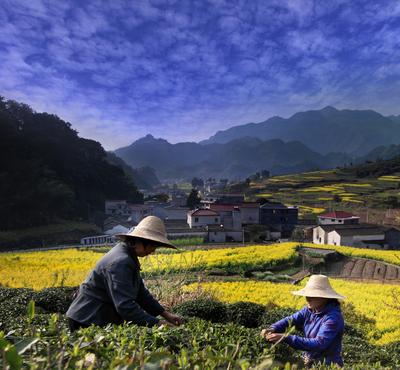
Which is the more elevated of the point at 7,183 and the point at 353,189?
the point at 7,183

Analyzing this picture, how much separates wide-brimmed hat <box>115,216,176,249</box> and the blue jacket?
48.4 inches

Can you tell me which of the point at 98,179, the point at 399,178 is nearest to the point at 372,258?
the point at 98,179

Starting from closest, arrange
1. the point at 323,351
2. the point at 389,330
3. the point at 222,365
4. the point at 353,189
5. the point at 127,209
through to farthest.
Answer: the point at 222,365 < the point at 323,351 < the point at 389,330 < the point at 127,209 < the point at 353,189

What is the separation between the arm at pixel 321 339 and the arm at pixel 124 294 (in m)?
1.16

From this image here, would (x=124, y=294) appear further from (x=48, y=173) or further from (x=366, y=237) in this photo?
(x=48, y=173)

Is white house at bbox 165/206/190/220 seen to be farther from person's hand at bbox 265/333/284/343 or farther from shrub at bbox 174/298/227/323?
person's hand at bbox 265/333/284/343

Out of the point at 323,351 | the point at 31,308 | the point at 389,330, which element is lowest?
the point at 389,330

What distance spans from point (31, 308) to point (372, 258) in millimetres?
24136

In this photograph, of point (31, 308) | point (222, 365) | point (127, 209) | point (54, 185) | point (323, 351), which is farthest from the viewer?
point (127, 209)

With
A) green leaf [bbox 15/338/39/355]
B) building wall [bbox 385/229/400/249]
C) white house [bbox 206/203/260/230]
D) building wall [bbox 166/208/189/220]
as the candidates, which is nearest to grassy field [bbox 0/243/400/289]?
building wall [bbox 385/229/400/249]

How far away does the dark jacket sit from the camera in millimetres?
2518

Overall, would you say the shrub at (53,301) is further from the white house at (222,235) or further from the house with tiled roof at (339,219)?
the house with tiled roof at (339,219)

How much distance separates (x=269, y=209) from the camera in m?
43.8

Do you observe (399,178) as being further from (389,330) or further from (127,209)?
(389,330)
